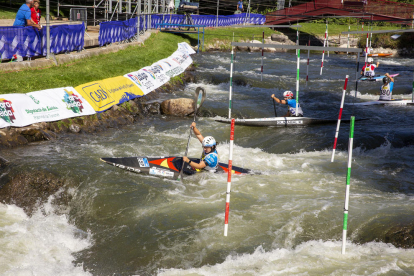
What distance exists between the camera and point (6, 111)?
31.6 feet

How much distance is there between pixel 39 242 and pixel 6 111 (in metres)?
4.53

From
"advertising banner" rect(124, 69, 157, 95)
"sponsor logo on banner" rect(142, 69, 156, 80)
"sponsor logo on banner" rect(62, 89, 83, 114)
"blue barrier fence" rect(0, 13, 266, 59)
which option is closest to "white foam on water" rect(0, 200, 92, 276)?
"sponsor logo on banner" rect(62, 89, 83, 114)

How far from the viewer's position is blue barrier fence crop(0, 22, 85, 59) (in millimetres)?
12609

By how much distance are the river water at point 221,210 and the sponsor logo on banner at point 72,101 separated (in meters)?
1.03

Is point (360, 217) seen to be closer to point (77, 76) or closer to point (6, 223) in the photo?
point (6, 223)

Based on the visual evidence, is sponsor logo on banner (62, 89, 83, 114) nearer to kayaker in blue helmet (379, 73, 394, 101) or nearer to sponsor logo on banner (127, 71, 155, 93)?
sponsor logo on banner (127, 71, 155, 93)

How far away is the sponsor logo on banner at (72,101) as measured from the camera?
11361mm

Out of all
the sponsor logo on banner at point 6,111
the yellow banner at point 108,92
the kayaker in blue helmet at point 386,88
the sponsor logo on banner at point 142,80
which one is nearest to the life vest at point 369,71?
the kayaker in blue helmet at point 386,88

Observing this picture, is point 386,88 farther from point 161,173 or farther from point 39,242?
point 39,242

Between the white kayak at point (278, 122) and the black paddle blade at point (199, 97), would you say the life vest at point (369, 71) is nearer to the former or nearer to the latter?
the white kayak at point (278, 122)

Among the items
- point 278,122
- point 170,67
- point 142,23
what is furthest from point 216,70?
point 278,122

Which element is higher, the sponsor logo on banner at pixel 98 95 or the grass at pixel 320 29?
the grass at pixel 320 29

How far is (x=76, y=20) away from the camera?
21.5 meters

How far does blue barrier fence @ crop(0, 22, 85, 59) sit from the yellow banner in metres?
2.80
